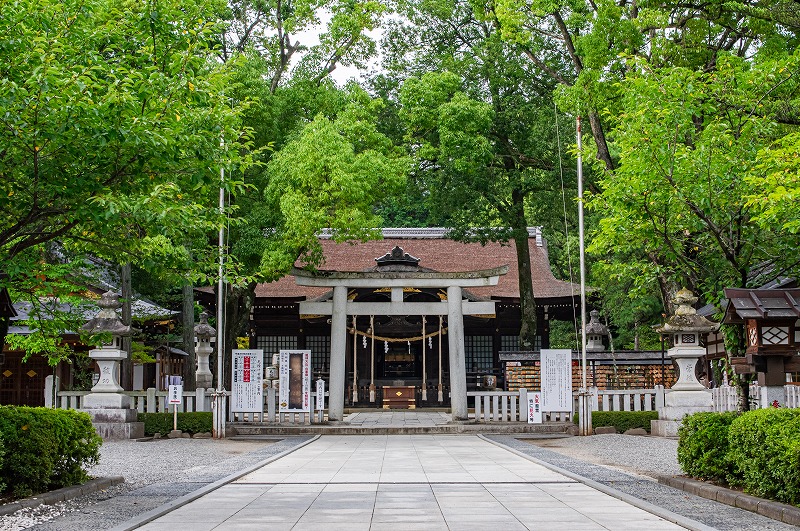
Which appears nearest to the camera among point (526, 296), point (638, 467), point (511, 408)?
point (638, 467)

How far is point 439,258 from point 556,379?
1483 centimetres

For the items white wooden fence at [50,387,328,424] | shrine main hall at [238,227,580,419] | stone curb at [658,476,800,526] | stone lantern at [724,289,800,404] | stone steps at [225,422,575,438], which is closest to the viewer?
stone curb at [658,476,800,526]

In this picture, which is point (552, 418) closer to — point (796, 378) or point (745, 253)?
point (796, 378)

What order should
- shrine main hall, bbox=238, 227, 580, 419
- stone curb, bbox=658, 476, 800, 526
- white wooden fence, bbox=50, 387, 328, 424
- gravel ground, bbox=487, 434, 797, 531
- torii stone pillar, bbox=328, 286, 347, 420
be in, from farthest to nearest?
shrine main hall, bbox=238, 227, 580, 419 → torii stone pillar, bbox=328, 286, 347, 420 → white wooden fence, bbox=50, 387, 328, 424 → gravel ground, bbox=487, 434, 797, 531 → stone curb, bbox=658, 476, 800, 526

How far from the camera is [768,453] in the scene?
25.8 ft

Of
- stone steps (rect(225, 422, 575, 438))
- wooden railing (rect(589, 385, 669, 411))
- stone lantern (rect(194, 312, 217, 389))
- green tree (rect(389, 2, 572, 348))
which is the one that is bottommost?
stone steps (rect(225, 422, 575, 438))

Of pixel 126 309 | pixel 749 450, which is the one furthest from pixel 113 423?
pixel 749 450

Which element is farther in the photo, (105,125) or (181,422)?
(181,422)

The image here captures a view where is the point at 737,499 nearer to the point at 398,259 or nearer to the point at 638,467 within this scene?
the point at 638,467

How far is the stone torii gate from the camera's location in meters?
21.6

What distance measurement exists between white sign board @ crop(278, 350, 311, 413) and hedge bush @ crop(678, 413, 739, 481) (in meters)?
12.1

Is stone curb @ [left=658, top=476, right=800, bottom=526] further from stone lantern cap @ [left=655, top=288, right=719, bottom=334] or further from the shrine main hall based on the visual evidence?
the shrine main hall

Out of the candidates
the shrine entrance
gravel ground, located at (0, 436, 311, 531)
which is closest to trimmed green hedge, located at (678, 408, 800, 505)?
gravel ground, located at (0, 436, 311, 531)

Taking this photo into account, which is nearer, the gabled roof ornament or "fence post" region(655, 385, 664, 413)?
"fence post" region(655, 385, 664, 413)
